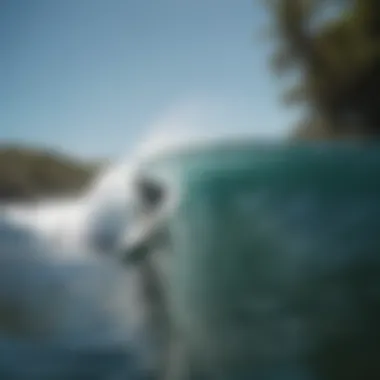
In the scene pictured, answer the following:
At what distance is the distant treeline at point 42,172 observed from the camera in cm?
129

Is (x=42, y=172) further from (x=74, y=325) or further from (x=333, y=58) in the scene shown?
(x=333, y=58)

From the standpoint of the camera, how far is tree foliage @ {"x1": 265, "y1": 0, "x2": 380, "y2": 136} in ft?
4.24

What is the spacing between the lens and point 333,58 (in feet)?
4.32

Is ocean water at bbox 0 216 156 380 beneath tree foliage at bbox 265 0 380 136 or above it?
beneath

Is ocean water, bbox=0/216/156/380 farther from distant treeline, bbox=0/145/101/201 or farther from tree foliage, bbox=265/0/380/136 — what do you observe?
tree foliage, bbox=265/0/380/136

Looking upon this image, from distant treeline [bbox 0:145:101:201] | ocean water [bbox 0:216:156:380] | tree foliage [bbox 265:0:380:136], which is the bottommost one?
ocean water [bbox 0:216:156:380]

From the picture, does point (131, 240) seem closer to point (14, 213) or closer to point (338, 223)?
point (14, 213)

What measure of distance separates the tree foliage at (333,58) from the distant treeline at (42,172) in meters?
0.54

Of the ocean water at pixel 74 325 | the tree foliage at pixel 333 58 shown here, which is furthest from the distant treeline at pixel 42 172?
the tree foliage at pixel 333 58

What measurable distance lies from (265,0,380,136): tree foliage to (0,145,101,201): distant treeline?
1.77ft

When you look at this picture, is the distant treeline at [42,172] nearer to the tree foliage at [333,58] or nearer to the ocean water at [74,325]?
the ocean water at [74,325]

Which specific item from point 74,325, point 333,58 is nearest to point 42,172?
point 74,325

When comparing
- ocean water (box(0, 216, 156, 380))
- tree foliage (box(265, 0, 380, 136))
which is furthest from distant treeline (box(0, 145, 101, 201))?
tree foliage (box(265, 0, 380, 136))

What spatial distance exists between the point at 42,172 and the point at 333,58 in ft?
2.53
